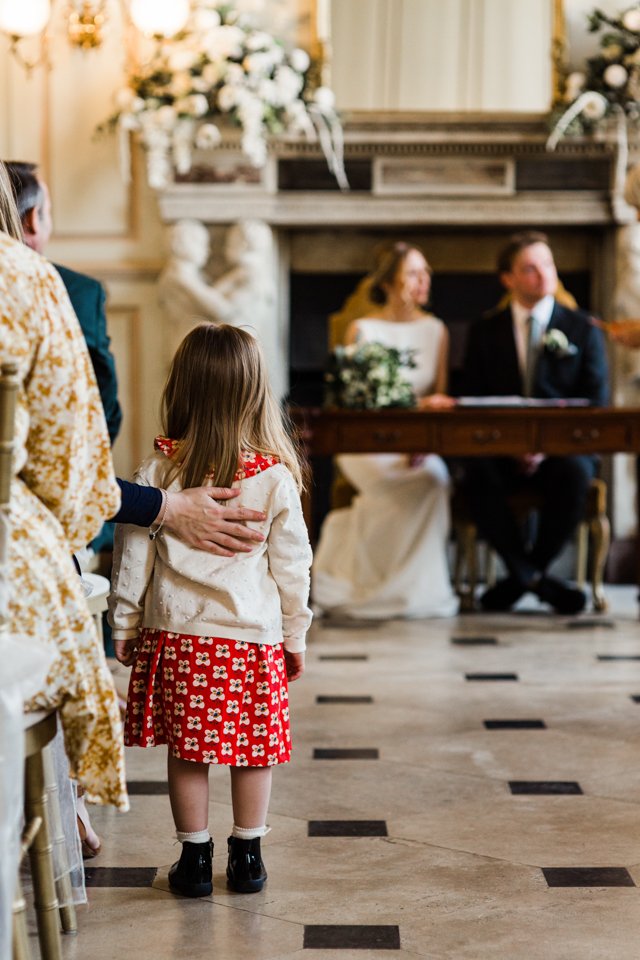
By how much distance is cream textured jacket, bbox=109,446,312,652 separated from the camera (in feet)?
7.61

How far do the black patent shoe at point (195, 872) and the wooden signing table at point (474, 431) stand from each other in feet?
11.1

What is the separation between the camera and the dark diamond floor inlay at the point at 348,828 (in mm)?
2807

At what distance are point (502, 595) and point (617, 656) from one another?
129 cm

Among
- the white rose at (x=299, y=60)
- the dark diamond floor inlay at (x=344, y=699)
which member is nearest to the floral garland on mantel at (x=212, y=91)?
the white rose at (x=299, y=60)

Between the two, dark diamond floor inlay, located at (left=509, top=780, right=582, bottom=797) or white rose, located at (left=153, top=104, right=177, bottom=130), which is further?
white rose, located at (left=153, top=104, right=177, bottom=130)

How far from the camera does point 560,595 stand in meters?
6.04

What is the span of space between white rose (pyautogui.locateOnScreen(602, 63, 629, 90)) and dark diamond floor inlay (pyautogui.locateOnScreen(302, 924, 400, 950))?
550cm

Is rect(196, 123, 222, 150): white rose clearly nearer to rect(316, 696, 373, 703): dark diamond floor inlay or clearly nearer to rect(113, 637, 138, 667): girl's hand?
rect(316, 696, 373, 703): dark diamond floor inlay

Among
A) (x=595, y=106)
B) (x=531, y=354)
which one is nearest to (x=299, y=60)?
(x=595, y=106)

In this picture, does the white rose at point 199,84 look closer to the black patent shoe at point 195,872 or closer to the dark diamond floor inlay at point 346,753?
the dark diamond floor inlay at point 346,753

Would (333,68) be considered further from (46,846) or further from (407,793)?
(46,846)

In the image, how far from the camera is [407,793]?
3.12 m

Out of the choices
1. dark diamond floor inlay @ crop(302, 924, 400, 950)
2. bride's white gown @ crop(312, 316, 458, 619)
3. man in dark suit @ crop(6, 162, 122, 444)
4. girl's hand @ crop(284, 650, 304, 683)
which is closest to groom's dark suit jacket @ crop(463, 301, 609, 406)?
bride's white gown @ crop(312, 316, 458, 619)

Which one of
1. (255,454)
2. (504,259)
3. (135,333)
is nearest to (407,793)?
(255,454)
